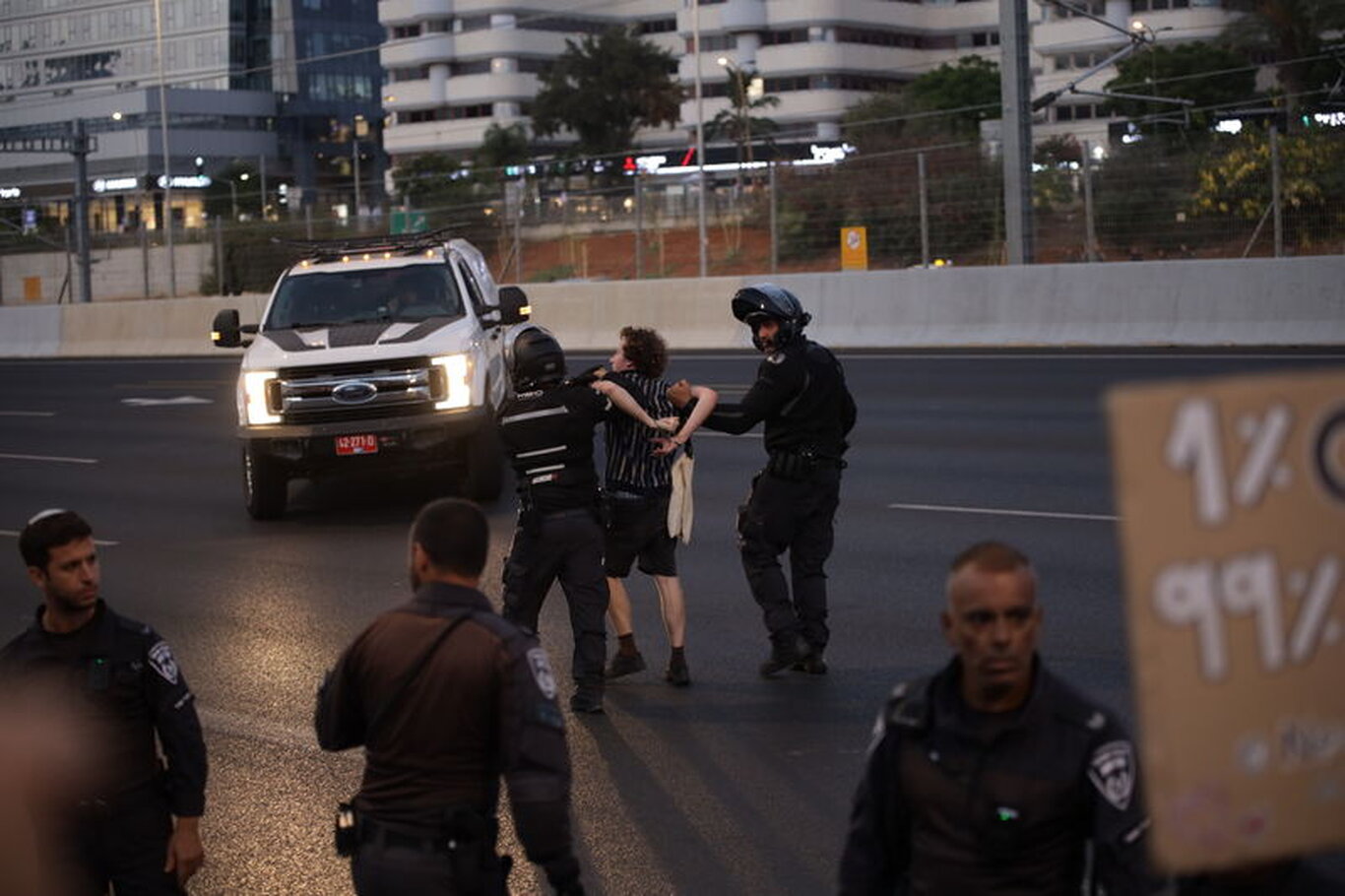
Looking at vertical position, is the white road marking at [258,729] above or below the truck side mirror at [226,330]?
below

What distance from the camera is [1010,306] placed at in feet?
92.2

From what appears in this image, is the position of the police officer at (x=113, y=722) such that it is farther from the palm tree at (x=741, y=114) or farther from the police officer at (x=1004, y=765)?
the palm tree at (x=741, y=114)

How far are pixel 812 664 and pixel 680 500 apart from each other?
105 centimetres

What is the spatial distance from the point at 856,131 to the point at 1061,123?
12.5m

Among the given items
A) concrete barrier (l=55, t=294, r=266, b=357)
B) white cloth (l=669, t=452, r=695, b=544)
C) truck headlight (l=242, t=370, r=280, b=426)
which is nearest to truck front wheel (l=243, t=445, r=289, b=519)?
truck headlight (l=242, t=370, r=280, b=426)

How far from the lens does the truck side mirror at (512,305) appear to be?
16797 millimetres

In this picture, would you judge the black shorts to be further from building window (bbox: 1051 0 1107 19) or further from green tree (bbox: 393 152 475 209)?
building window (bbox: 1051 0 1107 19)

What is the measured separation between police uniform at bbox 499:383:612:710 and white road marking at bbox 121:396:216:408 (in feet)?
59.6

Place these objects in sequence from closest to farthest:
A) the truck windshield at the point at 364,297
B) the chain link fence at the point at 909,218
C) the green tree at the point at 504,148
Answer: the truck windshield at the point at 364,297 → the chain link fence at the point at 909,218 → the green tree at the point at 504,148

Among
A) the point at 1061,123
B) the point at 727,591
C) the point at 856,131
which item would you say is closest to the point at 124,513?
the point at 727,591

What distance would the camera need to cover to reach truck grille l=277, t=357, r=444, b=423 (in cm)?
1655

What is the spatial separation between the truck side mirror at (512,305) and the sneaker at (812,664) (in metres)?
6.96

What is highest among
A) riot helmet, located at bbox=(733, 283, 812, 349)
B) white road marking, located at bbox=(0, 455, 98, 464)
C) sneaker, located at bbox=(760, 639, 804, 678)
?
riot helmet, located at bbox=(733, 283, 812, 349)

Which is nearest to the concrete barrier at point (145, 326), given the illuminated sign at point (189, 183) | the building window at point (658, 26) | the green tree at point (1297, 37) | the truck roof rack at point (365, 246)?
the truck roof rack at point (365, 246)
